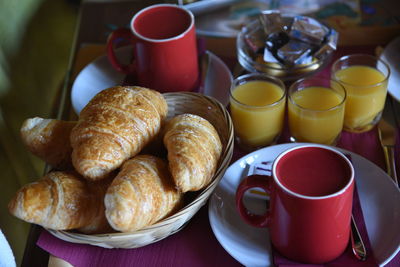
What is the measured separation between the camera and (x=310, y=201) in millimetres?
583

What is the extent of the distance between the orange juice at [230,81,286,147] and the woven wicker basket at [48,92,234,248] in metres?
0.06

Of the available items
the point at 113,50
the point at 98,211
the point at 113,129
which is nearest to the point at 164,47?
the point at 113,50

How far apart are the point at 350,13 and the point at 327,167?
2.44 ft

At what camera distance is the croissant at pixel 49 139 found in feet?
2.48

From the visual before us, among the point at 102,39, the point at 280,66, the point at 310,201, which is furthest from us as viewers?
the point at 102,39

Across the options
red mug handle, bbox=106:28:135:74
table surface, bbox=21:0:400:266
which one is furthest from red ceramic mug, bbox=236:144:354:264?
red mug handle, bbox=106:28:135:74

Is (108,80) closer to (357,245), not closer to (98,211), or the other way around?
(98,211)

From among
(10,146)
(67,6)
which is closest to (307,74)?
(10,146)

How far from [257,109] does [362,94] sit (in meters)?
0.20

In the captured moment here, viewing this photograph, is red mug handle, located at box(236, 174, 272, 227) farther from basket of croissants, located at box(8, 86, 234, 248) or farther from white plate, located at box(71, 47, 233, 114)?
white plate, located at box(71, 47, 233, 114)

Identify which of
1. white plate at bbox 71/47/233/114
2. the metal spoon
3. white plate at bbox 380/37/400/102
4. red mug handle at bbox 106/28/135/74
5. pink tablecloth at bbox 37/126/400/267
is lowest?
pink tablecloth at bbox 37/126/400/267

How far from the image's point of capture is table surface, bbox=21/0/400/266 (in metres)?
0.86

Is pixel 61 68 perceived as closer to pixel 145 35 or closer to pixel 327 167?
pixel 145 35

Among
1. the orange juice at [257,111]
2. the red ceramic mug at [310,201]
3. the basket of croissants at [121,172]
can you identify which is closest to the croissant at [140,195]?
the basket of croissants at [121,172]
